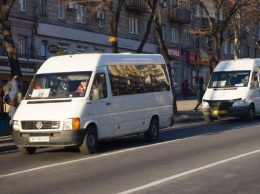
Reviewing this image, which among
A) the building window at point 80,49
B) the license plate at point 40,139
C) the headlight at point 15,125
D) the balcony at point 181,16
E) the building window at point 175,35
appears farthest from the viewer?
the building window at point 175,35

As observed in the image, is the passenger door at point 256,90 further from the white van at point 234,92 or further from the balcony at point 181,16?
the balcony at point 181,16

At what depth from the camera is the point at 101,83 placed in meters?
16.9

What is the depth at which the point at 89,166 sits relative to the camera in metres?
14.1

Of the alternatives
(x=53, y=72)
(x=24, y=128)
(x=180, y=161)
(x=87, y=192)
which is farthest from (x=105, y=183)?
(x=53, y=72)

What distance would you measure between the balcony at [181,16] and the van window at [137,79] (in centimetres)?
3346

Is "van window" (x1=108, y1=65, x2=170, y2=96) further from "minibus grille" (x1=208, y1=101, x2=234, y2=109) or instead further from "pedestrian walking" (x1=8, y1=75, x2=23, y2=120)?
"minibus grille" (x1=208, y1=101, x2=234, y2=109)

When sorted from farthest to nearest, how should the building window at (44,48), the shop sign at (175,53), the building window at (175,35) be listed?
the building window at (175,35)
the shop sign at (175,53)
the building window at (44,48)

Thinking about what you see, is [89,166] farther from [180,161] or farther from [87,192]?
[87,192]

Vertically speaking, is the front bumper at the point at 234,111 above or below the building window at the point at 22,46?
below

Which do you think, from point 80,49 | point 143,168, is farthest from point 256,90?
point 80,49

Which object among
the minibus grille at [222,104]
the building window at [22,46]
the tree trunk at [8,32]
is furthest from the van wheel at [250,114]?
the building window at [22,46]

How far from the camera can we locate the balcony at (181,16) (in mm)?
54000

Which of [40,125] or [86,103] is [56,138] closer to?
[40,125]

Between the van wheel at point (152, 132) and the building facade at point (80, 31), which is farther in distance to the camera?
the building facade at point (80, 31)
